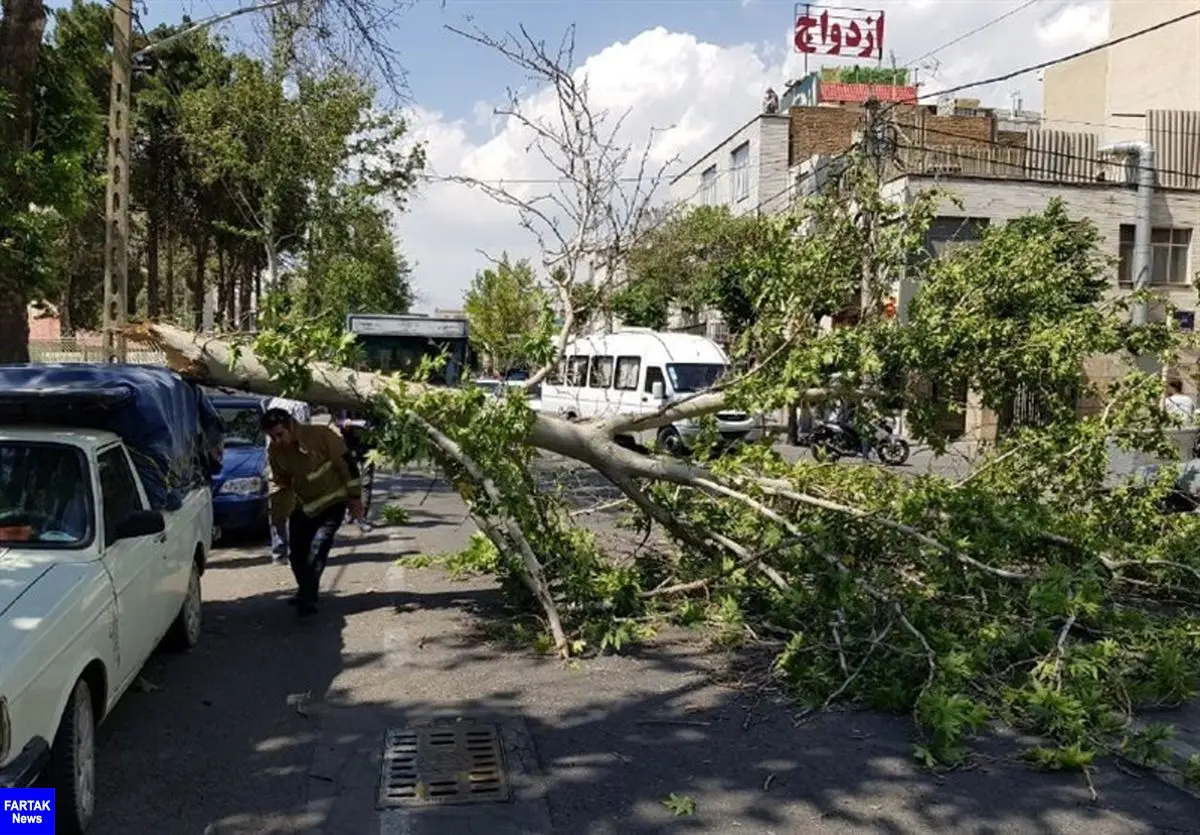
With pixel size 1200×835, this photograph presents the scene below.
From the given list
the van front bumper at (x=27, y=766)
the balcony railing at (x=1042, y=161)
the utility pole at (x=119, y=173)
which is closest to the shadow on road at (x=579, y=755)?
the van front bumper at (x=27, y=766)

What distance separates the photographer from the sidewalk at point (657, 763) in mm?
4402

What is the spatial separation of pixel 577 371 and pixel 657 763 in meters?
19.1

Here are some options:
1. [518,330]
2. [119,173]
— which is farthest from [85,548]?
[119,173]

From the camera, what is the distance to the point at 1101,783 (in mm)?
4789

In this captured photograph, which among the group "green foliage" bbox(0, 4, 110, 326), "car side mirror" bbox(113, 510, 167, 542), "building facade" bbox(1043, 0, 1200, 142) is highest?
"building facade" bbox(1043, 0, 1200, 142)

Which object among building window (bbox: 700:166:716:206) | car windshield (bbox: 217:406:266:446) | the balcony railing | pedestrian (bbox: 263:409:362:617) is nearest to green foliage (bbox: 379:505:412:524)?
car windshield (bbox: 217:406:266:446)

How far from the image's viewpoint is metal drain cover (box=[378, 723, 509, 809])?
15.2 ft

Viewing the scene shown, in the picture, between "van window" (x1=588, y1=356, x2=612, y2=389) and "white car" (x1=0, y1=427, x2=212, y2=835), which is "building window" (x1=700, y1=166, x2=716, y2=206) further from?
"white car" (x1=0, y1=427, x2=212, y2=835)

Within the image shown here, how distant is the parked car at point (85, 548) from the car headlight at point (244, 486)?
337 centimetres

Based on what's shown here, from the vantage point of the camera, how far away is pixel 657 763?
4988mm

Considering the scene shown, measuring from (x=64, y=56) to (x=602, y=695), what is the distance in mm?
8765

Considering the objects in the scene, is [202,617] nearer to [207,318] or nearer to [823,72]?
[207,318]

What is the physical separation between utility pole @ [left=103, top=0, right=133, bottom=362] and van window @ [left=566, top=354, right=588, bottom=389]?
35.3 feet

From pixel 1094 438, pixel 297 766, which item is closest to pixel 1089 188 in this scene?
pixel 1094 438
